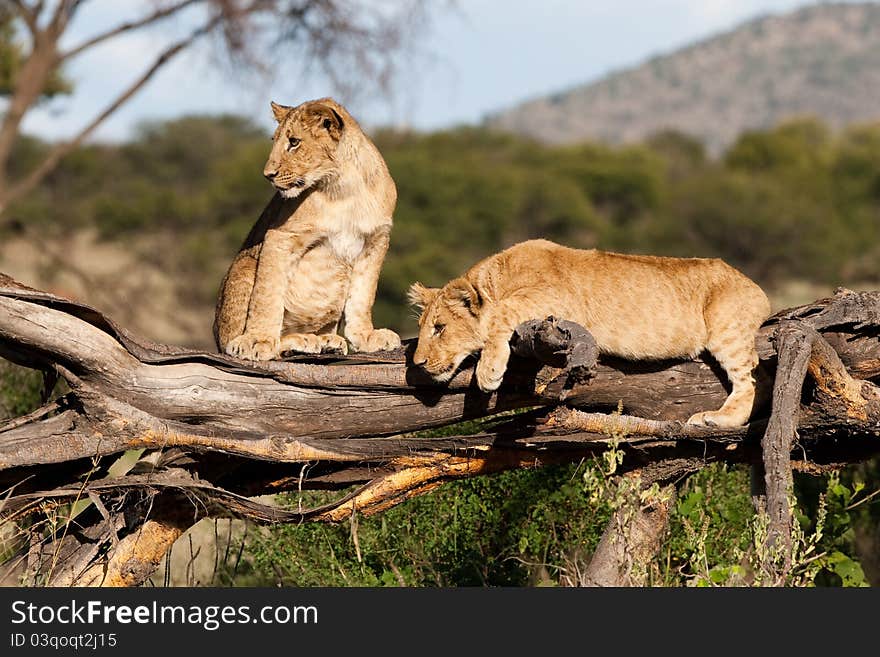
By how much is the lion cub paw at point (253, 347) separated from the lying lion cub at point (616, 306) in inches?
27.4

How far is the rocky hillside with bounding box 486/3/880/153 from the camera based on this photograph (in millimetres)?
112500

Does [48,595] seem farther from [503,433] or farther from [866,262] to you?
[866,262]

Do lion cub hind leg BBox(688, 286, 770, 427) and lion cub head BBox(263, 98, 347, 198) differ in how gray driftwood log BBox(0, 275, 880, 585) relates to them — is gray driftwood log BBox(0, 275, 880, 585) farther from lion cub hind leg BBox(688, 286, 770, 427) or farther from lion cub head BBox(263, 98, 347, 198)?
lion cub head BBox(263, 98, 347, 198)

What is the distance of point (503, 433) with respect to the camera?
5.15 metres

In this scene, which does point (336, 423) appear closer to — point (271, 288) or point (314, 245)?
point (271, 288)

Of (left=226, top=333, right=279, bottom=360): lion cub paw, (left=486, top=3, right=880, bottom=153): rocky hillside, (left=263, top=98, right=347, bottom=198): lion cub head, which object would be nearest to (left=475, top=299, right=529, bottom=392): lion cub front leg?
(left=226, top=333, right=279, bottom=360): lion cub paw

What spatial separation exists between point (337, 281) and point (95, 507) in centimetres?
163

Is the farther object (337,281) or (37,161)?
(37,161)

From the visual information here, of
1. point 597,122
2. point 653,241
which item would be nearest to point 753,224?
point 653,241

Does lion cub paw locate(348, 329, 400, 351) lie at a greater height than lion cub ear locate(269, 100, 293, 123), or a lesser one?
lesser

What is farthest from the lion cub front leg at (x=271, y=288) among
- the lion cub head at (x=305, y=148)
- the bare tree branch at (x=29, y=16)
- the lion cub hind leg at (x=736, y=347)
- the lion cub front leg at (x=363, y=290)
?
the bare tree branch at (x=29, y=16)

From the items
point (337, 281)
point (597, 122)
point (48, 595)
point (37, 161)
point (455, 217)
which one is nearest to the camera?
Result: point (48, 595)

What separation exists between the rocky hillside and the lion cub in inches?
4028

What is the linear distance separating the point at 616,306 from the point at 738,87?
404 ft
